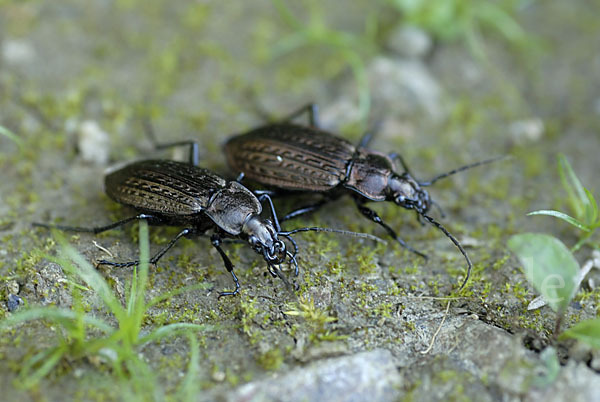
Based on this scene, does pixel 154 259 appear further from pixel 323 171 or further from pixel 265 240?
pixel 323 171

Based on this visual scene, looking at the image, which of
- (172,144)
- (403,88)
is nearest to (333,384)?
(172,144)

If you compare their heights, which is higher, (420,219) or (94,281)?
(94,281)

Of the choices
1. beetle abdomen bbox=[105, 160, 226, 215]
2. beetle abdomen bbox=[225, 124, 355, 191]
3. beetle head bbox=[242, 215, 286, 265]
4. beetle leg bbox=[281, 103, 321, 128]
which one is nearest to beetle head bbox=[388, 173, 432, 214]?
beetle abdomen bbox=[225, 124, 355, 191]

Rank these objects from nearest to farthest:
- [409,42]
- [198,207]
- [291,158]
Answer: [198,207] → [291,158] → [409,42]

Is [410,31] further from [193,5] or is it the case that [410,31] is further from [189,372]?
[189,372]

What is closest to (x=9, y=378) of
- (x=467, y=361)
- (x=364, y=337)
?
(x=364, y=337)

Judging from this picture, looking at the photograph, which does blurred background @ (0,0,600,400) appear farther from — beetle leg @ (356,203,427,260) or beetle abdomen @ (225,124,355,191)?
beetle abdomen @ (225,124,355,191)
